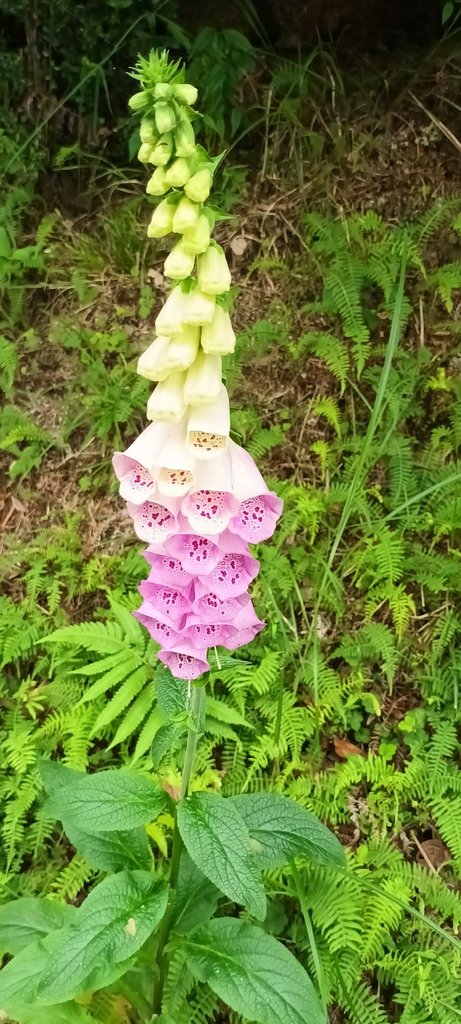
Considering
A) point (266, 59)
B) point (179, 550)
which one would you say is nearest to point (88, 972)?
point (179, 550)

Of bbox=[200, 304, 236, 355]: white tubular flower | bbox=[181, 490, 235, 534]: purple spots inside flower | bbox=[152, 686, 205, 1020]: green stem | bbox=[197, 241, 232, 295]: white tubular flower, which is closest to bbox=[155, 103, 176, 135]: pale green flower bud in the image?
bbox=[197, 241, 232, 295]: white tubular flower

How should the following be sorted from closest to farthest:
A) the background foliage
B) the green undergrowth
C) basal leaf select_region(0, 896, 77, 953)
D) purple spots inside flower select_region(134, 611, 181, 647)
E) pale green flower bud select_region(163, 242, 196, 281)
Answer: pale green flower bud select_region(163, 242, 196, 281)
purple spots inside flower select_region(134, 611, 181, 647)
basal leaf select_region(0, 896, 77, 953)
the green undergrowth
the background foliage

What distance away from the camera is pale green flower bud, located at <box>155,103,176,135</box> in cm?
Result: 159

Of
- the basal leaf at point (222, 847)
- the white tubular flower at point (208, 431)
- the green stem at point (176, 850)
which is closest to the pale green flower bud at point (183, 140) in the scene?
the white tubular flower at point (208, 431)

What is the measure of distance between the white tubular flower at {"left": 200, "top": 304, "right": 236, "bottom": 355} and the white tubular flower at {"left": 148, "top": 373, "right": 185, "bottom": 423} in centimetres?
11

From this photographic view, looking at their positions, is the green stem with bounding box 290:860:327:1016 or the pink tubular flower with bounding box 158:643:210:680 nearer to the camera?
the pink tubular flower with bounding box 158:643:210:680

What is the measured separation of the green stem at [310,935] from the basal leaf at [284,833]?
8.3 inches

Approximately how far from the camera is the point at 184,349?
1.78 m

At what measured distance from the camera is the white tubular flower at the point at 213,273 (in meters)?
1.70

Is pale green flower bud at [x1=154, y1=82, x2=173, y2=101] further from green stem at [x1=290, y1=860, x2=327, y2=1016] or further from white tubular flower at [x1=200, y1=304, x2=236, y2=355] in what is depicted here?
green stem at [x1=290, y1=860, x2=327, y2=1016]

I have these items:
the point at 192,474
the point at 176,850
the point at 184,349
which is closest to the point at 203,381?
the point at 184,349

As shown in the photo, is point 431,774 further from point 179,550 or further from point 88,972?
point 179,550

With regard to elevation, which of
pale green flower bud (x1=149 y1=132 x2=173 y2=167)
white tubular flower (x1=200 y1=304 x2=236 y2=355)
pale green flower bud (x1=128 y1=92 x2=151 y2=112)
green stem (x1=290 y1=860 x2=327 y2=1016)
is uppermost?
pale green flower bud (x1=128 y1=92 x2=151 y2=112)

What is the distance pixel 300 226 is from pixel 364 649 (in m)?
2.30
